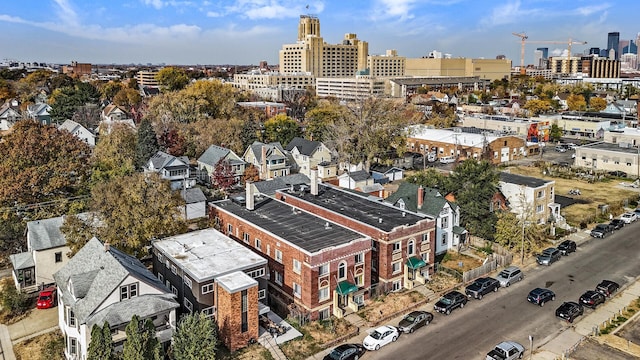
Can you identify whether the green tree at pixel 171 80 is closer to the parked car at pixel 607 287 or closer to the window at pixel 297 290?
the window at pixel 297 290

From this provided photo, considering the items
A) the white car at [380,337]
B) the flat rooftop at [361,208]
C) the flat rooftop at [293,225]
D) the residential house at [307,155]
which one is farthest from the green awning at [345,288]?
Answer: the residential house at [307,155]

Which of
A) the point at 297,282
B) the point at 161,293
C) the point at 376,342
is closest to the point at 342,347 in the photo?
the point at 376,342

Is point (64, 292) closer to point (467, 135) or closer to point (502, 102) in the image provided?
point (467, 135)

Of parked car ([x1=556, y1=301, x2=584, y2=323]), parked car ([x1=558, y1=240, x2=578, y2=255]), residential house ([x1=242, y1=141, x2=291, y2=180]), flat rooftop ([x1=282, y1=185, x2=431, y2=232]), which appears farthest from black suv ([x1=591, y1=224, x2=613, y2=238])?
residential house ([x1=242, y1=141, x2=291, y2=180])

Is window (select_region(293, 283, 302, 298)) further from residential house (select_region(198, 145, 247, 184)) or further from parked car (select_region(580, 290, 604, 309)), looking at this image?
residential house (select_region(198, 145, 247, 184))

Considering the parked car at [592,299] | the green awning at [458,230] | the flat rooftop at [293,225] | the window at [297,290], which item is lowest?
the parked car at [592,299]

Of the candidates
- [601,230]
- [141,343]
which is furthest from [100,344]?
[601,230]
